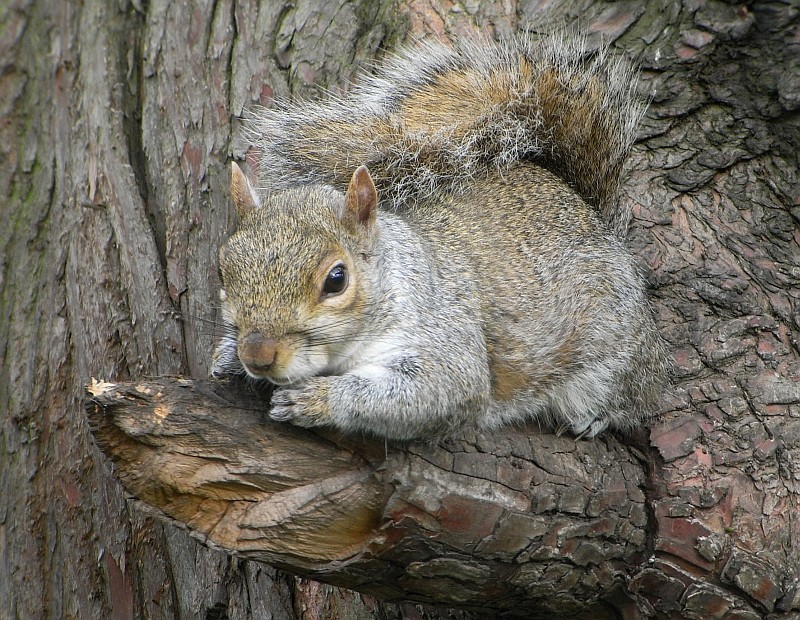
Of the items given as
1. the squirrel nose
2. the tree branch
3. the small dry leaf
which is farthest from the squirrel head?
the small dry leaf

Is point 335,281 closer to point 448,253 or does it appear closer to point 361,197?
point 361,197

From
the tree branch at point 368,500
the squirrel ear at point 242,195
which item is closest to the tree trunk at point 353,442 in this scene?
the tree branch at point 368,500

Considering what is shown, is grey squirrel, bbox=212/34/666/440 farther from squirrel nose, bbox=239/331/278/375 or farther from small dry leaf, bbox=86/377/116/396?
small dry leaf, bbox=86/377/116/396

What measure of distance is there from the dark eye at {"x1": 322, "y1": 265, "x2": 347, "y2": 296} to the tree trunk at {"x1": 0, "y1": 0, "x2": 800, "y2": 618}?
297 mm

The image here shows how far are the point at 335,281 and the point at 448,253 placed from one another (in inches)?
18.0

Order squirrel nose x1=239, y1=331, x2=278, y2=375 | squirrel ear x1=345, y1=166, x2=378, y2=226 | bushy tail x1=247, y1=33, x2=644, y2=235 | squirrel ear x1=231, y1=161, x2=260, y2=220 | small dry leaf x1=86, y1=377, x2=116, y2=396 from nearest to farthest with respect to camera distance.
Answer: small dry leaf x1=86, y1=377, x2=116, y2=396, squirrel nose x1=239, y1=331, x2=278, y2=375, squirrel ear x1=345, y1=166, x2=378, y2=226, squirrel ear x1=231, y1=161, x2=260, y2=220, bushy tail x1=247, y1=33, x2=644, y2=235

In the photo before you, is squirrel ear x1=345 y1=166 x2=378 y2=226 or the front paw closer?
the front paw

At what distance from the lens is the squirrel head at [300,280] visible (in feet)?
5.62

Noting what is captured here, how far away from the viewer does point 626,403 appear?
2.20m

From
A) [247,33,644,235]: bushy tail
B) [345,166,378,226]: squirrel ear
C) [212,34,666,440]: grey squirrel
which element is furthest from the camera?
[247,33,644,235]: bushy tail

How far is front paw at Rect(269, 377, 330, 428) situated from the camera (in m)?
1.67

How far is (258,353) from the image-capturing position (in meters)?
1.66

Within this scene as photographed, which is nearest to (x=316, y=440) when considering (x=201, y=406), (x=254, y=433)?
(x=254, y=433)

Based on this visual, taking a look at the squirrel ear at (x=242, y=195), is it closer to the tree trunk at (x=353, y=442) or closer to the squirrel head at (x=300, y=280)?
the squirrel head at (x=300, y=280)
